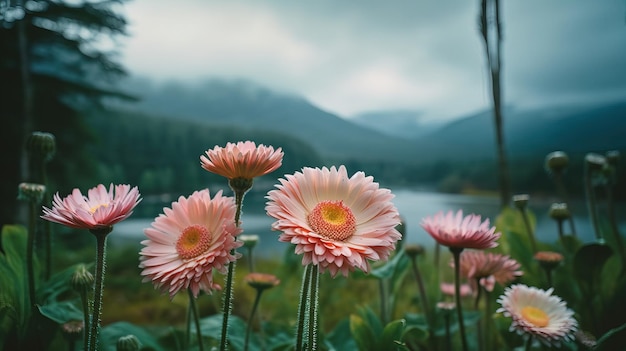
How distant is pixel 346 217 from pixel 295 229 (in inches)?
2.3

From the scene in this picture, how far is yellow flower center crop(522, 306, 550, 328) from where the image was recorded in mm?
391

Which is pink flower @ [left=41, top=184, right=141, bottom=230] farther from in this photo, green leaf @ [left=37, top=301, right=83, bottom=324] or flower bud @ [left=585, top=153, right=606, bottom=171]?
flower bud @ [left=585, top=153, right=606, bottom=171]

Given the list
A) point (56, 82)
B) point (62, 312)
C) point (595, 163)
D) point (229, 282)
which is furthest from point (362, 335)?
point (56, 82)

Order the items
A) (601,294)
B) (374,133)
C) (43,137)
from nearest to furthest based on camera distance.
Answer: (43,137), (601,294), (374,133)

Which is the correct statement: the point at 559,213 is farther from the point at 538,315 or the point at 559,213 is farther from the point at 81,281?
the point at 81,281

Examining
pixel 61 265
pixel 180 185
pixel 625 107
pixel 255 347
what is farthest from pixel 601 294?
pixel 180 185

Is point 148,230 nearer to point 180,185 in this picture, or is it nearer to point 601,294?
point 601,294

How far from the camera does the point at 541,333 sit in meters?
0.36

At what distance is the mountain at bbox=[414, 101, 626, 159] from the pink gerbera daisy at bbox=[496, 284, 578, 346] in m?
0.74

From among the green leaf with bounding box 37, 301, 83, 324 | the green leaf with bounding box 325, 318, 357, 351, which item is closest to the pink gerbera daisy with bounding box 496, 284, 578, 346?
the green leaf with bounding box 325, 318, 357, 351

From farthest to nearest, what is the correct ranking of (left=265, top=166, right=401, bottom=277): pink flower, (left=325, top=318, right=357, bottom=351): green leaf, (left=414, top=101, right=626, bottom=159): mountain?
(left=414, top=101, right=626, bottom=159): mountain
(left=325, top=318, right=357, bottom=351): green leaf
(left=265, top=166, right=401, bottom=277): pink flower

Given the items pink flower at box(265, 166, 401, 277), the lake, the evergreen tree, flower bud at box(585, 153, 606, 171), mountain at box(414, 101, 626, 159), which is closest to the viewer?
pink flower at box(265, 166, 401, 277)

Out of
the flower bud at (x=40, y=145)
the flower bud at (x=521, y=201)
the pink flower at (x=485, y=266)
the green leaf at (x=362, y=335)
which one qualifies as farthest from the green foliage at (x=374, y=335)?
the flower bud at (x=40, y=145)

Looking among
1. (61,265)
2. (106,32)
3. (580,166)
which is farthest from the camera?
(106,32)
